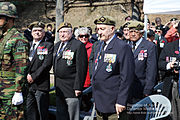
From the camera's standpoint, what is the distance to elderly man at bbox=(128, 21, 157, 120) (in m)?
Answer: 4.47

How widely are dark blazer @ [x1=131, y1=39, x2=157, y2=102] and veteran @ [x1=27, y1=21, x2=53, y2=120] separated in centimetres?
170

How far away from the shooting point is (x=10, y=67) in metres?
3.39

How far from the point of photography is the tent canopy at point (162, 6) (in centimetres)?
514

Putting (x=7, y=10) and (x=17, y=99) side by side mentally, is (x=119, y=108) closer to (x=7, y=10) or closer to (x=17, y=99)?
(x=17, y=99)

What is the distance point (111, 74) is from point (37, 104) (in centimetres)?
217

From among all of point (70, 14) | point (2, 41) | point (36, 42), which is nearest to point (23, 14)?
point (70, 14)

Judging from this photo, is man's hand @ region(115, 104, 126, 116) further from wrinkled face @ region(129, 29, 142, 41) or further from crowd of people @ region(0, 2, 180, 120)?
wrinkled face @ region(129, 29, 142, 41)

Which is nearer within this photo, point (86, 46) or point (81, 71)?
point (81, 71)

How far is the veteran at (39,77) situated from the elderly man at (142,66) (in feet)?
5.51

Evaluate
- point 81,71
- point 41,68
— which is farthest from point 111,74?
point 41,68

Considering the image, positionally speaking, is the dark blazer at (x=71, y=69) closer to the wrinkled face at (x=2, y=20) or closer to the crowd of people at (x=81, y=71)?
the crowd of people at (x=81, y=71)

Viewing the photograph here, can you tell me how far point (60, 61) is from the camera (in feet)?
15.2

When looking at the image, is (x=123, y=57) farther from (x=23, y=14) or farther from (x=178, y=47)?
(x=23, y=14)

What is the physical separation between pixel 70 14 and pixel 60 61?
19.0 metres
